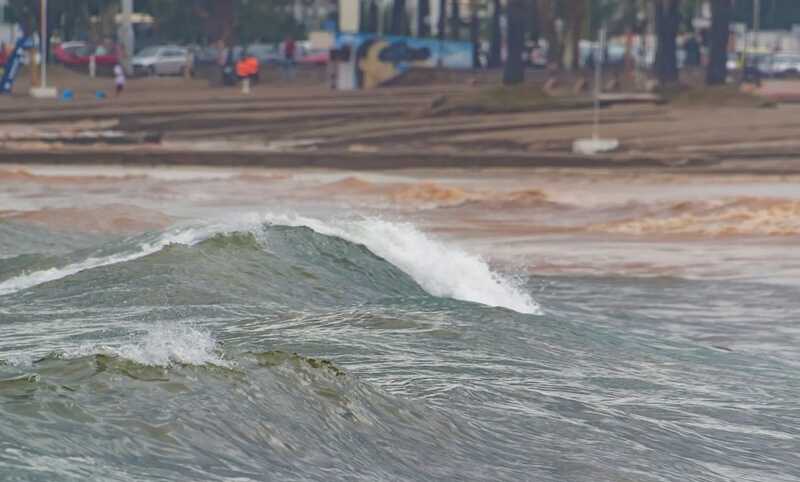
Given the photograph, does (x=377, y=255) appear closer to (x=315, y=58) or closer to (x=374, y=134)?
(x=374, y=134)

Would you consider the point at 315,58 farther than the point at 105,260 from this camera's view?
Yes

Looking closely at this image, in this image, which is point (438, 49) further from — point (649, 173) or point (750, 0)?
point (750, 0)

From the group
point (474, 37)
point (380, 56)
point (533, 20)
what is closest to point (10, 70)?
point (380, 56)

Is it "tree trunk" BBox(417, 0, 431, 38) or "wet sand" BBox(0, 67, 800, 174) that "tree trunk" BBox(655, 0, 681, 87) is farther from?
"wet sand" BBox(0, 67, 800, 174)

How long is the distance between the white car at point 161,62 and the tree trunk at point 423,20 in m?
11.6

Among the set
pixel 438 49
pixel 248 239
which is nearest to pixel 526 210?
pixel 248 239

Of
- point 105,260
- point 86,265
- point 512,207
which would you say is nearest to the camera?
point 86,265

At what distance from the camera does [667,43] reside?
60.0 m

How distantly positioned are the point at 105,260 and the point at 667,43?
146ft

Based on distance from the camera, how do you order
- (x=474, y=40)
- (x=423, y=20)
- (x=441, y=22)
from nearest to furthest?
(x=423, y=20)
(x=441, y=22)
(x=474, y=40)

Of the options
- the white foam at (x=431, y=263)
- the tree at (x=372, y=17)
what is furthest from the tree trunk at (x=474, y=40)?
the white foam at (x=431, y=263)

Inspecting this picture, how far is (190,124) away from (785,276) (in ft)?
92.6

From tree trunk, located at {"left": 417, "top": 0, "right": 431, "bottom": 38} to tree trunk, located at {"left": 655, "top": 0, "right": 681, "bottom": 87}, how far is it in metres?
7.34

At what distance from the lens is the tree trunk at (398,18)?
58875 mm
